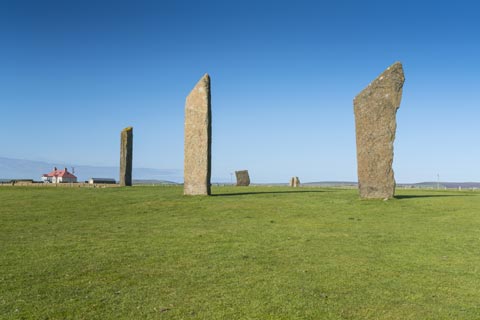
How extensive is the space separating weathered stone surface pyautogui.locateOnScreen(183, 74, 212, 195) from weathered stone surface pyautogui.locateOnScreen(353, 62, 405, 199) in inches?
295

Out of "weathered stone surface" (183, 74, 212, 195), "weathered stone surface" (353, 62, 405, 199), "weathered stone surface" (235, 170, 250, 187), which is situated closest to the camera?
"weathered stone surface" (353, 62, 405, 199)

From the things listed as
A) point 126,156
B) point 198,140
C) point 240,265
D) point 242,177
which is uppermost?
point 126,156

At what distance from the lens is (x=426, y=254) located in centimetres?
1023

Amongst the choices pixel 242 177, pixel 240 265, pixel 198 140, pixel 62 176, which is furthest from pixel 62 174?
pixel 240 265

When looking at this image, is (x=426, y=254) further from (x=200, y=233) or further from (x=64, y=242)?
(x=64, y=242)

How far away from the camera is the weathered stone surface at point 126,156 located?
3825cm

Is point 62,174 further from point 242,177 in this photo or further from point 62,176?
point 242,177

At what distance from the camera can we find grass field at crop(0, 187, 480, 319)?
651 centimetres

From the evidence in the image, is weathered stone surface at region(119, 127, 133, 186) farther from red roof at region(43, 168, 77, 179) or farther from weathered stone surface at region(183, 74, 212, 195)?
red roof at region(43, 168, 77, 179)

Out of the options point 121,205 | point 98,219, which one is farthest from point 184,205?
point 98,219

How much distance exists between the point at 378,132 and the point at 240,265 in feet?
45.8

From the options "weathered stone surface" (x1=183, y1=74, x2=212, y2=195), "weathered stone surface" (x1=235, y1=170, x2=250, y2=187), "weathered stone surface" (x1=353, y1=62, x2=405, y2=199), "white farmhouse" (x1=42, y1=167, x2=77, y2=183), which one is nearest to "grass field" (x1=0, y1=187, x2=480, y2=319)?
"weathered stone surface" (x1=353, y1=62, x2=405, y2=199)

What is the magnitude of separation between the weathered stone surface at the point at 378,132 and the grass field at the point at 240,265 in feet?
13.1

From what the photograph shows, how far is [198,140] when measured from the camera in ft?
77.2
